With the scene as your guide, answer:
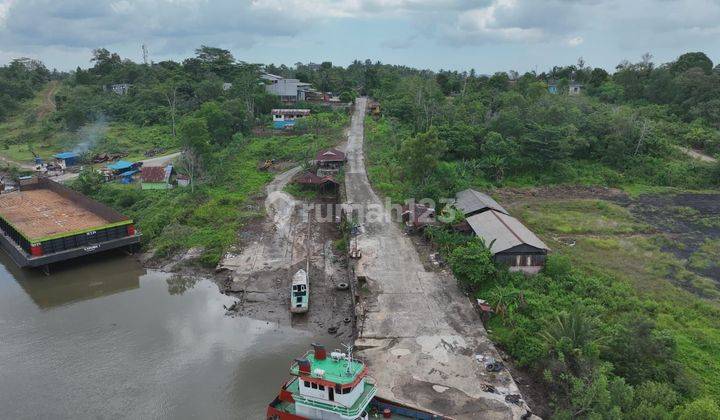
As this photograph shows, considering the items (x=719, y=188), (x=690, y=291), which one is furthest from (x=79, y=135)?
(x=719, y=188)

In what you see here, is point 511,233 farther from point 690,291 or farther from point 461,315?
point 690,291

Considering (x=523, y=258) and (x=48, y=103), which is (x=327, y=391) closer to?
(x=523, y=258)

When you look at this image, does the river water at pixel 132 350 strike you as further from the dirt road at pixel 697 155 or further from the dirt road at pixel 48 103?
the dirt road at pixel 48 103

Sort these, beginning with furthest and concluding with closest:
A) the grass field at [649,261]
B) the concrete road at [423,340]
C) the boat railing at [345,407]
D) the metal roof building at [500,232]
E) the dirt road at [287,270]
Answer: the metal roof building at [500,232] → the dirt road at [287,270] → the grass field at [649,261] → the concrete road at [423,340] → the boat railing at [345,407]

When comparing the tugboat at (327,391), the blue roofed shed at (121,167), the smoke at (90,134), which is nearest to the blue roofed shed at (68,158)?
the smoke at (90,134)

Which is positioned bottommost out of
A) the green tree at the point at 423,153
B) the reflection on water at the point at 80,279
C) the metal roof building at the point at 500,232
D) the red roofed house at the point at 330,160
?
the reflection on water at the point at 80,279

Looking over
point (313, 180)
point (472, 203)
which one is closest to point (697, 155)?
point (472, 203)

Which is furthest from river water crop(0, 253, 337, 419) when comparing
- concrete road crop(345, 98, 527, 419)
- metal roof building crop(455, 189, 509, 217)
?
metal roof building crop(455, 189, 509, 217)
